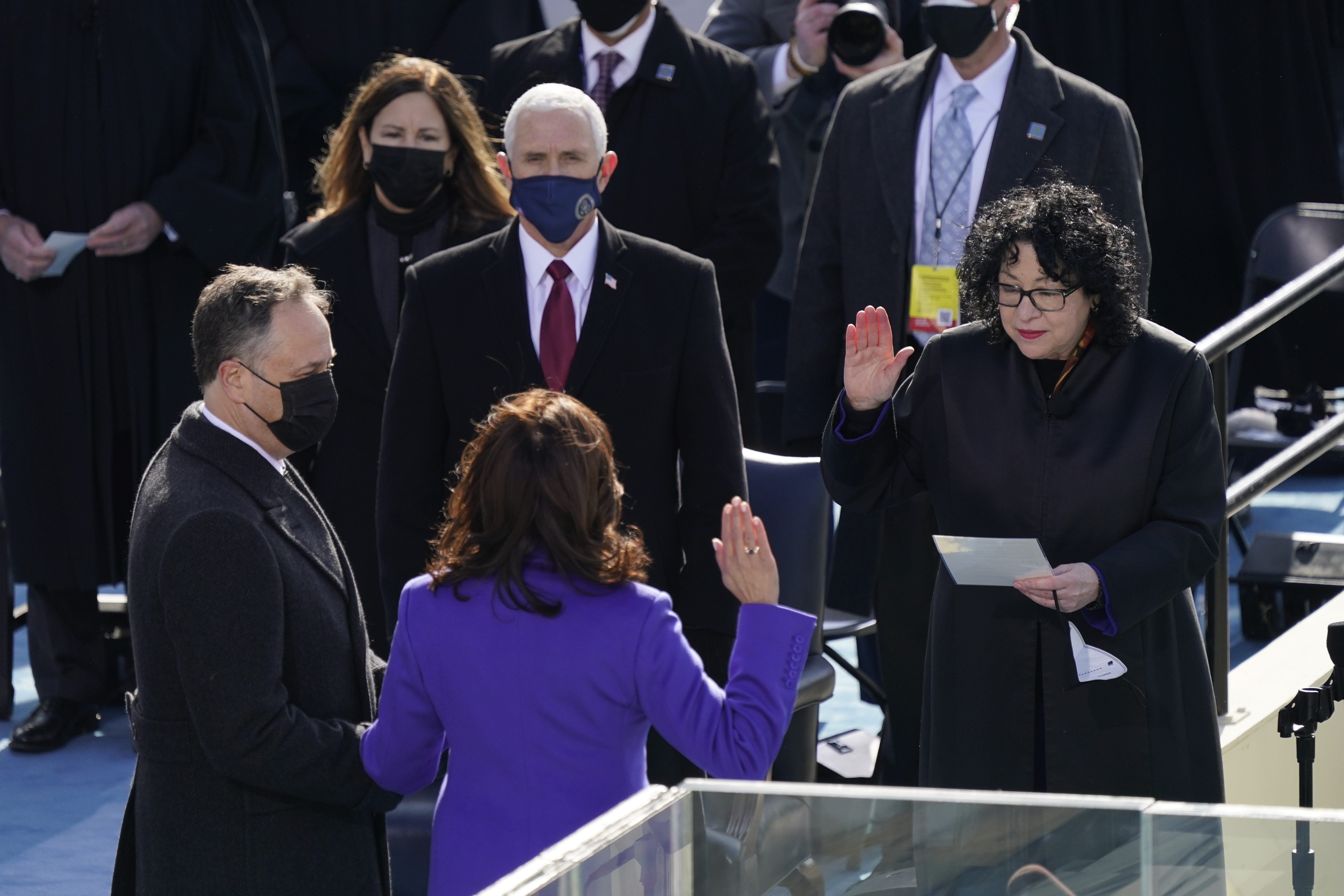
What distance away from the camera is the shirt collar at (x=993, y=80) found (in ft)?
13.7

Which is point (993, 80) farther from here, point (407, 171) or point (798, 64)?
point (798, 64)

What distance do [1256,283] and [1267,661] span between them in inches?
99.1

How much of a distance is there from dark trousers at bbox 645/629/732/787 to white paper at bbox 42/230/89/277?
252 cm

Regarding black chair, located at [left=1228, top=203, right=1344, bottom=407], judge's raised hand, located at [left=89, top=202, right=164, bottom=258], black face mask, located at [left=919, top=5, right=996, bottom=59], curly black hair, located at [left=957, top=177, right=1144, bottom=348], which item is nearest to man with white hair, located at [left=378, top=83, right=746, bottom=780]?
curly black hair, located at [left=957, top=177, right=1144, bottom=348]

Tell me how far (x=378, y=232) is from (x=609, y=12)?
1010 mm

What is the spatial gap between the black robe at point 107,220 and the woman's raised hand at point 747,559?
311 cm

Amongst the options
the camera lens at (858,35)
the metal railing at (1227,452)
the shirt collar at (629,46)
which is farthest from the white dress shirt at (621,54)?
the metal railing at (1227,452)

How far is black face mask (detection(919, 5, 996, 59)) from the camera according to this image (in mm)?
4059

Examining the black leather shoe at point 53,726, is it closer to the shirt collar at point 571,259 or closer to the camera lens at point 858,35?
the shirt collar at point 571,259

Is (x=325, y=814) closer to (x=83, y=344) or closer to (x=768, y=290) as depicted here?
(x=83, y=344)

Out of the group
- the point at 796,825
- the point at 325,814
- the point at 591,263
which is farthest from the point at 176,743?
the point at 591,263

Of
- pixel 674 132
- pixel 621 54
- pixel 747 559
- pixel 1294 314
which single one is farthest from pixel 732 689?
pixel 1294 314

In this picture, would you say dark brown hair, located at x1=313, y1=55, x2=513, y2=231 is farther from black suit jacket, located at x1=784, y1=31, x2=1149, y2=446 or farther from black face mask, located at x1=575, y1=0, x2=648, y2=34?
black suit jacket, located at x1=784, y1=31, x2=1149, y2=446

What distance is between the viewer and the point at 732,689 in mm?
2480
